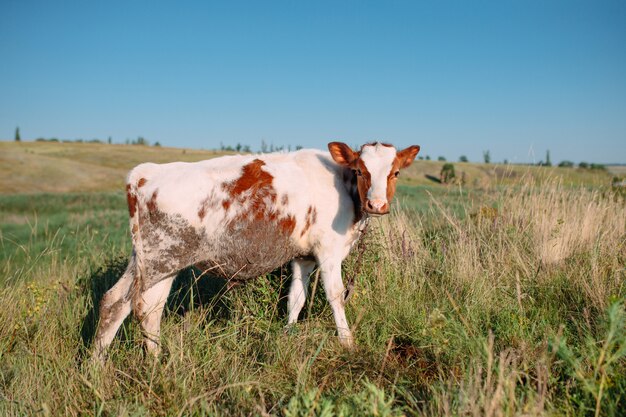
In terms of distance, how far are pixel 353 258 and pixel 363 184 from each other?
4.93ft

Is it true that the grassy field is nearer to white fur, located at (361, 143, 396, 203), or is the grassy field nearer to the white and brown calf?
the white and brown calf

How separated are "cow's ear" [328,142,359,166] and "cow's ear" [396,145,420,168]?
0.44 metres

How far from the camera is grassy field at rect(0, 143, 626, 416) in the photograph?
278 centimetres

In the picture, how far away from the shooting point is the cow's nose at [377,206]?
3.97 m

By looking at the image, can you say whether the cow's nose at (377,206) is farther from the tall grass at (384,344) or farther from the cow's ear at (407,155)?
the tall grass at (384,344)

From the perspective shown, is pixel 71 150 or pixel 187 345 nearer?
pixel 187 345

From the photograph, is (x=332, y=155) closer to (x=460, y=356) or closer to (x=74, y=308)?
(x=460, y=356)

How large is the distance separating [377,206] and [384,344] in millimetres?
1189

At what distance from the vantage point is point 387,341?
13.5ft

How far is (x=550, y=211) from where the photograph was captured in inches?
295

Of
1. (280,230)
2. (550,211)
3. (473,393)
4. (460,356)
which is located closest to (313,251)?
(280,230)

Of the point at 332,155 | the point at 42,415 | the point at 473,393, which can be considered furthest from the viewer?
the point at 332,155

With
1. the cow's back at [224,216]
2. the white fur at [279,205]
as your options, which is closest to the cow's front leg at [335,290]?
the white fur at [279,205]

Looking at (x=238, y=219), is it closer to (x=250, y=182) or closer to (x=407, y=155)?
(x=250, y=182)
